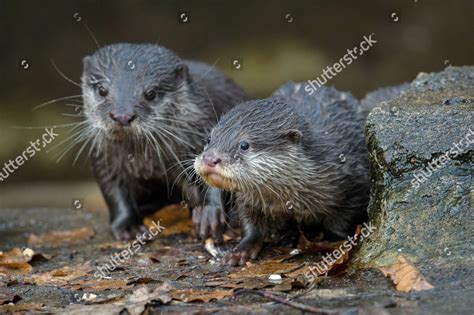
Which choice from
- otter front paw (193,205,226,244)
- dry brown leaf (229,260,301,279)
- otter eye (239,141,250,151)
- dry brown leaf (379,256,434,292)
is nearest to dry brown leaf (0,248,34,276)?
otter front paw (193,205,226,244)

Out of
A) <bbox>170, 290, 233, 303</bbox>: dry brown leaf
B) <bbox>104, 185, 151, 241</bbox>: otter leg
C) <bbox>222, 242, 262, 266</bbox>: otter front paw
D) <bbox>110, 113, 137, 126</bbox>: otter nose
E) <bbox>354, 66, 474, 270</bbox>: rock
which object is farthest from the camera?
<bbox>104, 185, 151, 241</bbox>: otter leg


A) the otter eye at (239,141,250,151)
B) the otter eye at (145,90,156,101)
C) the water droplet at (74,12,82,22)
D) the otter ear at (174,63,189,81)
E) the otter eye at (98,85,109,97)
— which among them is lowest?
the otter eye at (239,141,250,151)

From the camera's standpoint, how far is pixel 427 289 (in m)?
3.47

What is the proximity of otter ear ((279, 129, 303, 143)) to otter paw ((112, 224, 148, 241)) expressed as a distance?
1.51 metres

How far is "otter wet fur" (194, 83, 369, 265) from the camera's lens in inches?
165

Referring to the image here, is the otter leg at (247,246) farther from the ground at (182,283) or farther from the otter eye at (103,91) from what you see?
the otter eye at (103,91)

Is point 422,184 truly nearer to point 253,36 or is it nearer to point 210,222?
point 210,222

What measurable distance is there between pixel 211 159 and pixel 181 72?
4.76 feet

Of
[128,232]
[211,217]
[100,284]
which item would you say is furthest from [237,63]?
[100,284]

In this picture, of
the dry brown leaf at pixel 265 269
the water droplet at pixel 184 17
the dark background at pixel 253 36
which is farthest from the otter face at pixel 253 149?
the dark background at pixel 253 36

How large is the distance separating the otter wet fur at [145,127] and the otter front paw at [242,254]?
439 millimetres

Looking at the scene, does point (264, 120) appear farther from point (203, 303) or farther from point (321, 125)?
point (203, 303)

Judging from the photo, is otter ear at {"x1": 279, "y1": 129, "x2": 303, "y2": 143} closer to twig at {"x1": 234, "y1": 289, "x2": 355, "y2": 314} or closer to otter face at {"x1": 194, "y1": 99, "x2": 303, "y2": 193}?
otter face at {"x1": 194, "y1": 99, "x2": 303, "y2": 193}

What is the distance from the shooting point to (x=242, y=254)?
4484 millimetres
